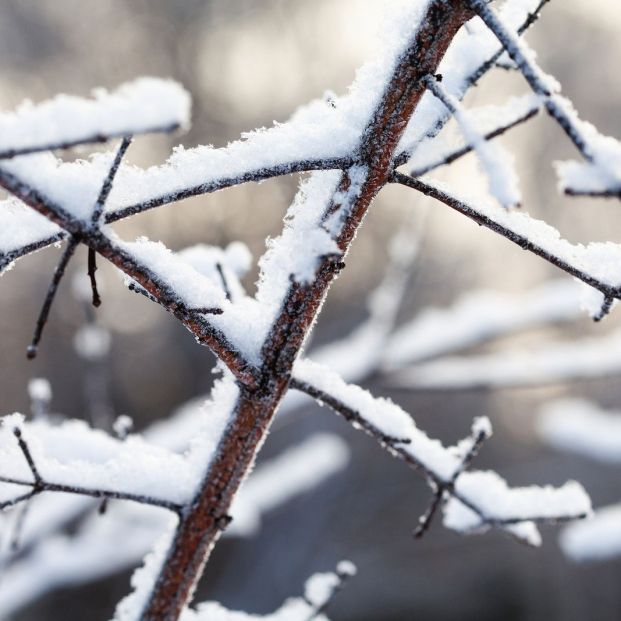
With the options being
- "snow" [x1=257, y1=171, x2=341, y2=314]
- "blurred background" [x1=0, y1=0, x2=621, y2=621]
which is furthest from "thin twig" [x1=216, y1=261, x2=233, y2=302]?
"blurred background" [x1=0, y1=0, x2=621, y2=621]

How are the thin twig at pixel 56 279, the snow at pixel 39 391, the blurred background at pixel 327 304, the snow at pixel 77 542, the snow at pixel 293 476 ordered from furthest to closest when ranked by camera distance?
the blurred background at pixel 327 304
the snow at pixel 293 476
the snow at pixel 77 542
the snow at pixel 39 391
the thin twig at pixel 56 279

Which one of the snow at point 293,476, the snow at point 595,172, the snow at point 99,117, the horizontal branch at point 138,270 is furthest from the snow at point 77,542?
the snow at point 595,172

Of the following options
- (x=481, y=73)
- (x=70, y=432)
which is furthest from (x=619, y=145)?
(x=70, y=432)

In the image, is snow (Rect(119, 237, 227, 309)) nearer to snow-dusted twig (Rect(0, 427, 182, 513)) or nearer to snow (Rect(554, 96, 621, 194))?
snow-dusted twig (Rect(0, 427, 182, 513))

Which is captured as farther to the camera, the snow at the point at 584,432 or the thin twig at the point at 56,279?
the snow at the point at 584,432

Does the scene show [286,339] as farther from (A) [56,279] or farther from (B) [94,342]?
(B) [94,342]

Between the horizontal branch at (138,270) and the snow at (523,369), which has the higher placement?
the snow at (523,369)

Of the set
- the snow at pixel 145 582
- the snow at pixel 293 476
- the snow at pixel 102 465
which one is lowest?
the snow at pixel 145 582

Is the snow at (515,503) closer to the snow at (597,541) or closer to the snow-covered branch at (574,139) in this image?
the snow-covered branch at (574,139)
